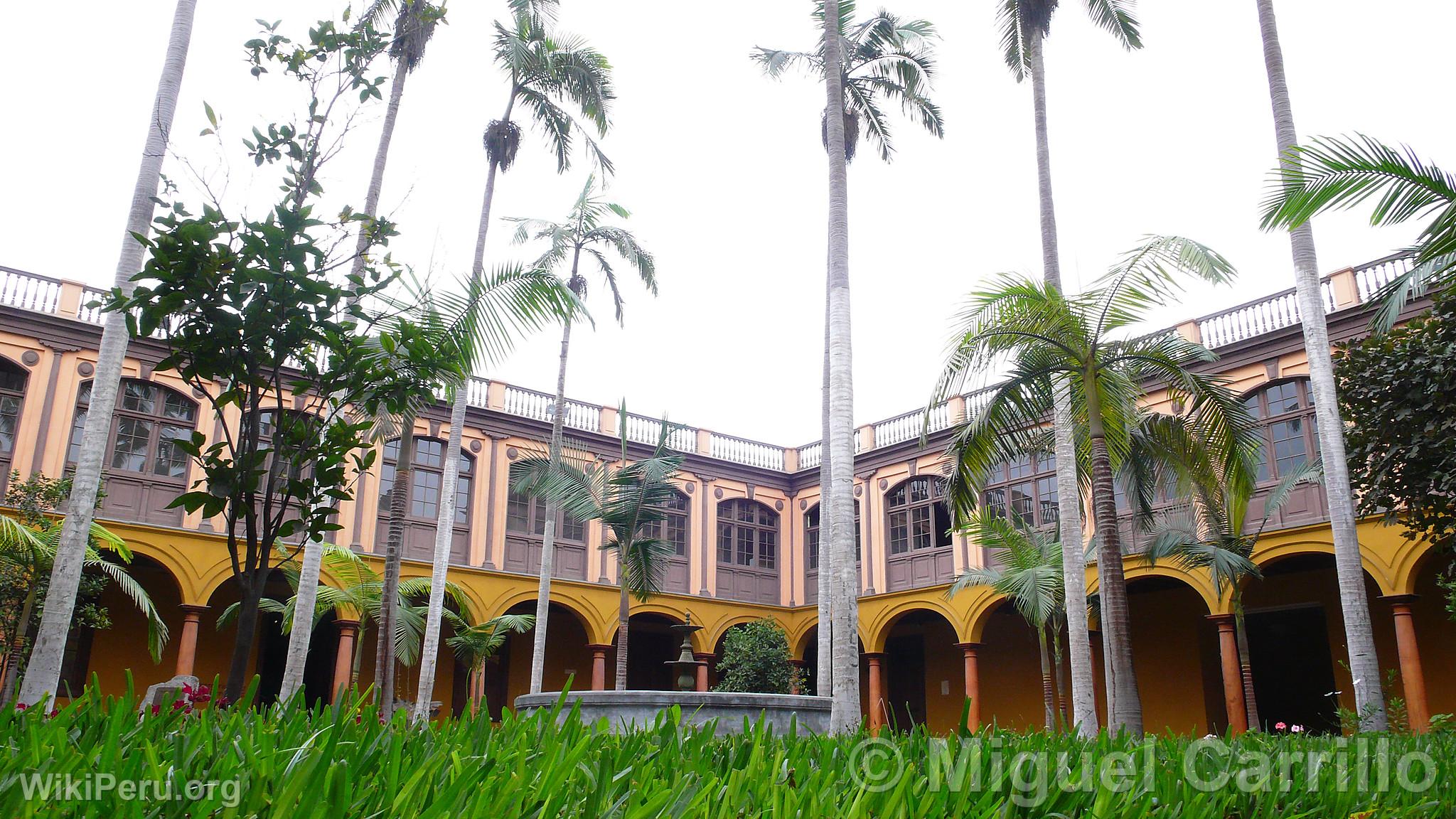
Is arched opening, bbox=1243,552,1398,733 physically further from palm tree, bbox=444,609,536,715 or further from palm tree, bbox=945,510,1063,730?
palm tree, bbox=444,609,536,715

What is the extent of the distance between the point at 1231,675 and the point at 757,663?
7.52 m

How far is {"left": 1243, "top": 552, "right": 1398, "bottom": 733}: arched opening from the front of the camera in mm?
15719

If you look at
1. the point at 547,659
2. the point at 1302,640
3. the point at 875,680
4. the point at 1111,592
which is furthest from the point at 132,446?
the point at 1302,640

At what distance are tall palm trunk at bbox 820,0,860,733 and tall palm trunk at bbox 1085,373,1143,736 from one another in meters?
2.06

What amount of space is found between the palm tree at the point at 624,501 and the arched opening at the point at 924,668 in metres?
7.70

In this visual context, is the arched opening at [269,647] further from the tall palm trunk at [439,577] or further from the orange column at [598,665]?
the tall palm trunk at [439,577]

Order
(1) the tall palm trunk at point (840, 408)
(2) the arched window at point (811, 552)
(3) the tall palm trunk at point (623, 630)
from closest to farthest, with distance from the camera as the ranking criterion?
(1) the tall palm trunk at point (840, 408)
(3) the tall palm trunk at point (623, 630)
(2) the arched window at point (811, 552)

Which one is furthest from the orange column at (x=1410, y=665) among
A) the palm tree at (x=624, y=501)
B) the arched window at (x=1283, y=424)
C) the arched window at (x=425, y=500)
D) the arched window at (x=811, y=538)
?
the arched window at (x=425, y=500)

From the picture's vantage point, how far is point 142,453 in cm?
1546

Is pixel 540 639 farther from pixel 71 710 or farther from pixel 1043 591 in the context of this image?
pixel 71 710

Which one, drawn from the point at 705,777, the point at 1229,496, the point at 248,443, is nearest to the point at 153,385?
the point at 248,443

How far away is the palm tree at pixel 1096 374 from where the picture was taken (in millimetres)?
8422

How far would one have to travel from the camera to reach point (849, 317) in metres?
9.62

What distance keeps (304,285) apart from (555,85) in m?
10.2
